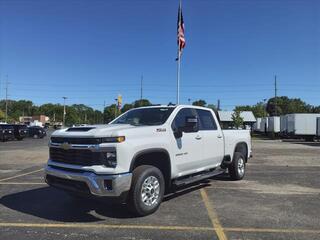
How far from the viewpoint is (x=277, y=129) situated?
176 feet

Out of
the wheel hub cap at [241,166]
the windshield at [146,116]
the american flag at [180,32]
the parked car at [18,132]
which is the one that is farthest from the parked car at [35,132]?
the windshield at [146,116]

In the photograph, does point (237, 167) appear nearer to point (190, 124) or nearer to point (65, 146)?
point (190, 124)

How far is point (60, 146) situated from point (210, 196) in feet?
11.9

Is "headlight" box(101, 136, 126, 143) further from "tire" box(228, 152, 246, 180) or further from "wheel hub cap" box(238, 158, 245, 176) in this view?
"wheel hub cap" box(238, 158, 245, 176)

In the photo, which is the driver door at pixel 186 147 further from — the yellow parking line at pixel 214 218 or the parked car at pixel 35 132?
the parked car at pixel 35 132

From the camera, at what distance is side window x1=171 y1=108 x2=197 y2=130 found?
7.55 meters

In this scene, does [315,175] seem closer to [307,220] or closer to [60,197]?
[307,220]

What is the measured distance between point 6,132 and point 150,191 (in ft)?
108

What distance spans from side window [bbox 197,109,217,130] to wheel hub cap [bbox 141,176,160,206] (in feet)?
7.24

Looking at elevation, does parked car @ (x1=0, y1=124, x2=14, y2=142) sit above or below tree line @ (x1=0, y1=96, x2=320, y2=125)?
below

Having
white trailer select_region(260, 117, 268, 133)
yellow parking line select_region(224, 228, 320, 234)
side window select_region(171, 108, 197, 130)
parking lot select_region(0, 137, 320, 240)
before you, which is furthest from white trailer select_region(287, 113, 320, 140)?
yellow parking line select_region(224, 228, 320, 234)

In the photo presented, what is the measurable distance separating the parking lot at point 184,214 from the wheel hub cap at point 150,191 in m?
0.28

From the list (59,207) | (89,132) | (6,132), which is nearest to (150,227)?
(89,132)

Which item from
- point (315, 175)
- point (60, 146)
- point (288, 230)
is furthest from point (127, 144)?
point (315, 175)
